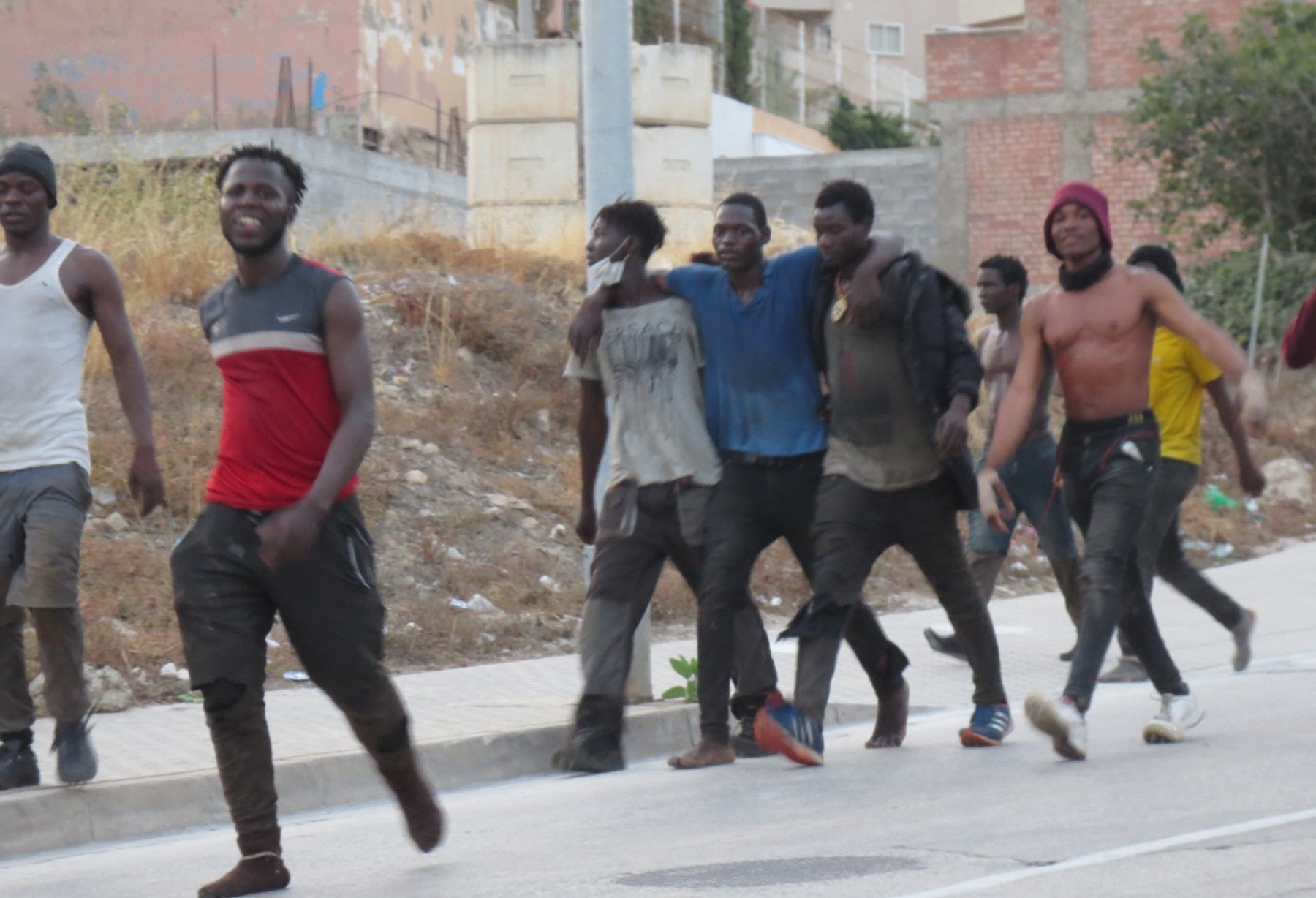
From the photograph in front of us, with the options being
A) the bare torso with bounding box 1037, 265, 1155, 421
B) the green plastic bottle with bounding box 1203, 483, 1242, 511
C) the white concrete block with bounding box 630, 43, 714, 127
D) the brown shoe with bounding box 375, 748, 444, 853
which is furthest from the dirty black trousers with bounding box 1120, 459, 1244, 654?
the white concrete block with bounding box 630, 43, 714, 127

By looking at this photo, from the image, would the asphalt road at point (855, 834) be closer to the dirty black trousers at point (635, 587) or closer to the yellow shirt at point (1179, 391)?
the dirty black trousers at point (635, 587)

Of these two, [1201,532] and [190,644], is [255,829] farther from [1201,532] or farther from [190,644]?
[1201,532]

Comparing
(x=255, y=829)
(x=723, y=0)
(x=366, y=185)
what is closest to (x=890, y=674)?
(x=255, y=829)

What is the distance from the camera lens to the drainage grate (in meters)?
4.73

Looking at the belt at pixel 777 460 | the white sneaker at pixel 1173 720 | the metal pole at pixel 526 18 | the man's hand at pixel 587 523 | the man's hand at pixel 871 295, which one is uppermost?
the metal pole at pixel 526 18

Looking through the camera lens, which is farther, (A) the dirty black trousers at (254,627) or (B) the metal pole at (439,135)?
(B) the metal pole at (439,135)

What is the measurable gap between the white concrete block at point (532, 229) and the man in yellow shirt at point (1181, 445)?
30.9 feet

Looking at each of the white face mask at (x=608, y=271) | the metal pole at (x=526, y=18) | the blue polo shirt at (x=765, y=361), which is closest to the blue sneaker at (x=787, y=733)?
the blue polo shirt at (x=765, y=361)

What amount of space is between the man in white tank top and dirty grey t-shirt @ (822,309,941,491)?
231cm

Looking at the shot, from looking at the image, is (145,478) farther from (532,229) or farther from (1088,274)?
(532,229)

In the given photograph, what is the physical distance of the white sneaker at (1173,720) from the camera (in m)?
6.86

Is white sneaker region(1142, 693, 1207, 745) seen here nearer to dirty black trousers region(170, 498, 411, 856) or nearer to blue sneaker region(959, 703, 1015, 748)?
blue sneaker region(959, 703, 1015, 748)

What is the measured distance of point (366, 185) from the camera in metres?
22.8

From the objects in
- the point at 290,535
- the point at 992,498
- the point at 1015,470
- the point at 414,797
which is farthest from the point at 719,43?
the point at 290,535
